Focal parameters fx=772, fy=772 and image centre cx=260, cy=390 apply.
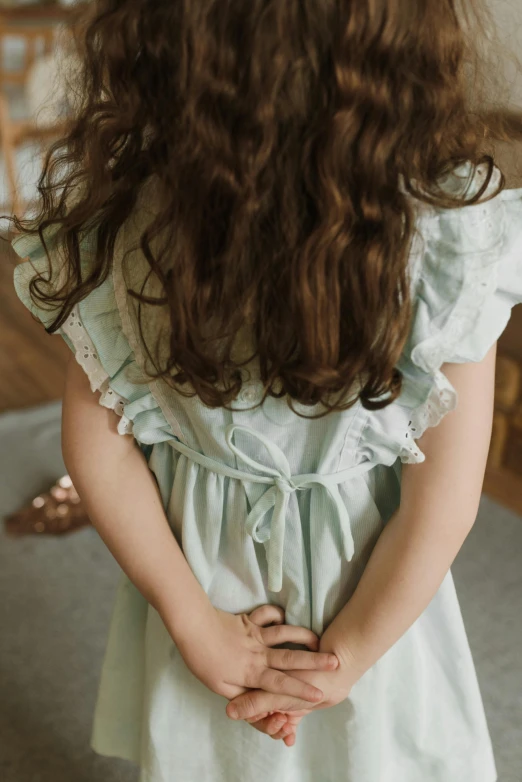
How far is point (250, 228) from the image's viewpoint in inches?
20.4

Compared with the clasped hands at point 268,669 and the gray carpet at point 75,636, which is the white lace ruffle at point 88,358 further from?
the gray carpet at point 75,636

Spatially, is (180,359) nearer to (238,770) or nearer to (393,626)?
(393,626)

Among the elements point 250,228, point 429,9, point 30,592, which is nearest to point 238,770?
point 250,228

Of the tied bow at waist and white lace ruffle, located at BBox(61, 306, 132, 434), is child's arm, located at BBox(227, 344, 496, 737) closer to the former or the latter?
the tied bow at waist

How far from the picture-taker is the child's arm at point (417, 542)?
0.61 m

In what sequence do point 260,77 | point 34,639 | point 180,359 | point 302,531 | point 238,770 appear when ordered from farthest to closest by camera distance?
point 34,639 < point 238,770 < point 302,531 < point 180,359 < point 260,77

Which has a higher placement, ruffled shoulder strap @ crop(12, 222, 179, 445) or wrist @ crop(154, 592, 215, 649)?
ruffled shoulder strap @ crop(12, 222, 179, 445)

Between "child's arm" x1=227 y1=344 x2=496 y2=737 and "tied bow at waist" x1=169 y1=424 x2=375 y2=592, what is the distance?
1.6 inches

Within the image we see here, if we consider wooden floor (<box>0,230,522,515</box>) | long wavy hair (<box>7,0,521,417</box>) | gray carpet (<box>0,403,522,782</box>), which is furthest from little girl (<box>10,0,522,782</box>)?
gray carpet (<box>0,403,522,782</box>)

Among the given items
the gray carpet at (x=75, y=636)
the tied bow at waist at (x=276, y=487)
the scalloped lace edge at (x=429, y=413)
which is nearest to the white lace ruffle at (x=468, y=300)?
the scalloped lace edge at (x=429, y=413)

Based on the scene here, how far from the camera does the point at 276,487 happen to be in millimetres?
663

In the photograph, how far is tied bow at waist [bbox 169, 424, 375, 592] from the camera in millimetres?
648

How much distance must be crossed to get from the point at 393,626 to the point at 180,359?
0.98 feet

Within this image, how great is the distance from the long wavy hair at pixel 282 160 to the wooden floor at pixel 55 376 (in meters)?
0.28
